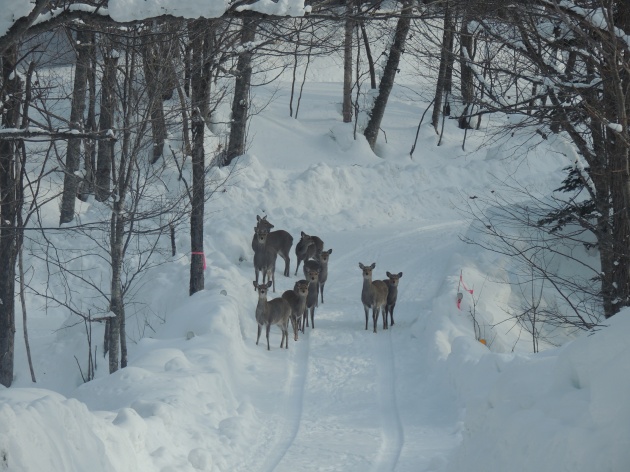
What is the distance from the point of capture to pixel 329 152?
3353cm

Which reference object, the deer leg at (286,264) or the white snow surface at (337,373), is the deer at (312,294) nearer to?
the white snow surface at (337,373)

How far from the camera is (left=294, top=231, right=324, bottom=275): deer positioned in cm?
2050

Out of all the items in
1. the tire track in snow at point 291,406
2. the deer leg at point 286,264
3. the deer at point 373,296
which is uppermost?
the deer at point 373,296

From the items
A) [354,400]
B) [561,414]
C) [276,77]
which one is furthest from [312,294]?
[561,414]

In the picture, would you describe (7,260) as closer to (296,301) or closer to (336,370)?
(296,301)

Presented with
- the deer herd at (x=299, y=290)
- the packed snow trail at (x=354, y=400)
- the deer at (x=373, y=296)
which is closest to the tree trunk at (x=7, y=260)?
A: the deer herd at (x=299, y=290)

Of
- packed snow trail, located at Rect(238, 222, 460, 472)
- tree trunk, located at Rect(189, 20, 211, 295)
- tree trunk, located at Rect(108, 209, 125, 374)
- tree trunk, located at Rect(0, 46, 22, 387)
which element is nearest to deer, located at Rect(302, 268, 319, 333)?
packed snow trail, located at Rect(238, 222, 460, 472)

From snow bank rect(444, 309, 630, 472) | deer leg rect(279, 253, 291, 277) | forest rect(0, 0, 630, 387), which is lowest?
deer leg rect(279, 253, 291, 277)

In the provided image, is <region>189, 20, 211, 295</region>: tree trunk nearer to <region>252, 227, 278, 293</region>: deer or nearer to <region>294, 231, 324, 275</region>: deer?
<region>252, 227, 278, 293</region>: deer

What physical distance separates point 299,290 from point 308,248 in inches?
182

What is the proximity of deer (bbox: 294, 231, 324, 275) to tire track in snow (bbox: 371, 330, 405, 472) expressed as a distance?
429cm

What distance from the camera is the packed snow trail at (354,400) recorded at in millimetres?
10516

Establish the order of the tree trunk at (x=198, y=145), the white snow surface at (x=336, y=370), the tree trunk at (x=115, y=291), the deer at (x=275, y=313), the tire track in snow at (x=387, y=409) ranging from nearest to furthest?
the white snow surface at (x=336, y=370)
the tire track in snow at (x=387, y=409)
the tree trunk at (x=115, y=291)
the deer at (x=275, y=313)
the tree trunk at (x=198, y=145)

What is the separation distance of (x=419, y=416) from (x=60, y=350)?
33.6 ft
